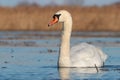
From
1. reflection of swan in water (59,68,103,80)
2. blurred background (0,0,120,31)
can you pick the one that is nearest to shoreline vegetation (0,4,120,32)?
blurred background (0,0,120,31)

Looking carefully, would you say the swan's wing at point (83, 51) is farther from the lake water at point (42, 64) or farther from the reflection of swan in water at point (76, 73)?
the reflection of swan in water at point (76, 73)

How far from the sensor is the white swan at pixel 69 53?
1466 centimetres

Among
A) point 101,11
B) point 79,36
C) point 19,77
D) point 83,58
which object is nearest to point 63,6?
point 101,11

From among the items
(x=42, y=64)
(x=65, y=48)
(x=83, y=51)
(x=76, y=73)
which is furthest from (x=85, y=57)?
(x=76, y=73)

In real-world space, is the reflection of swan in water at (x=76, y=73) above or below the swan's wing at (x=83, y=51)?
below

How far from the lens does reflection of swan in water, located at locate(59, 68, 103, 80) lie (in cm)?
1304

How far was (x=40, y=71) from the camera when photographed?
45.9 ft

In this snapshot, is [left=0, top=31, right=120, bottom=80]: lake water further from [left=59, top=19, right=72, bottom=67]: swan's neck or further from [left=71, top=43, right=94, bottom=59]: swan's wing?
[left=71, top=43, right=94, bottom=59]: swan's wing

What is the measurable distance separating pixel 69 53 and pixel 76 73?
1487 mm

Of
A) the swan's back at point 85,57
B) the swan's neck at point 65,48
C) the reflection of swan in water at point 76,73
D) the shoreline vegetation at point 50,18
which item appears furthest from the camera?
the shoreline vegetation at point 50,18

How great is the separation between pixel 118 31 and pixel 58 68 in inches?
621

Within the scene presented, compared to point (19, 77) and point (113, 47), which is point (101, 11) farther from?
point (19, 77)

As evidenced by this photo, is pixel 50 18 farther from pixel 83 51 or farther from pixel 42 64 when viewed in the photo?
pixel 83 51

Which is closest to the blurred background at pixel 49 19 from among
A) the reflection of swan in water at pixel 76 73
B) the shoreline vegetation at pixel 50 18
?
the shoreline vegetation at pixel 50 18
